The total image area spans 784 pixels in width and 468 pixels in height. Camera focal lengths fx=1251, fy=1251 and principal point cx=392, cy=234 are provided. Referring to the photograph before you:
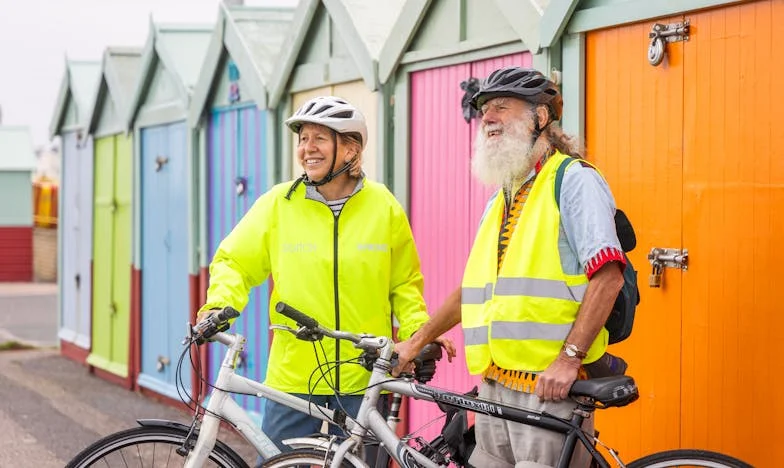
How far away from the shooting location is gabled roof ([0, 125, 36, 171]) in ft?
88.4

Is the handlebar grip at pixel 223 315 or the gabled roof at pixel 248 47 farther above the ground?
the gabled roof at pixel 248 47

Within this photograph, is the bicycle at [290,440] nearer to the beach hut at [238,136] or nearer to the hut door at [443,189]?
the hut door at [443,189]

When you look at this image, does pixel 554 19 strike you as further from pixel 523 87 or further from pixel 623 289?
pixel 623 289

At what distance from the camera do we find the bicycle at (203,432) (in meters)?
4.09

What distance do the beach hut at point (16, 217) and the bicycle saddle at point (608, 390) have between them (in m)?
24.0

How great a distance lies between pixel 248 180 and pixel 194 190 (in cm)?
94

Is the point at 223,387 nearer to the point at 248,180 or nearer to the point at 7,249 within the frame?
the point at 248,180

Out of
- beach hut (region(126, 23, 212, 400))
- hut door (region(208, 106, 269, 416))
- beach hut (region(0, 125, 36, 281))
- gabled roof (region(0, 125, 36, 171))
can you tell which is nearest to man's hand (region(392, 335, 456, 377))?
hut door (region(208, 106, 269, 416))

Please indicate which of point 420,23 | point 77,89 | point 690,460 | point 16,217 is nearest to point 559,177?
point 690,460

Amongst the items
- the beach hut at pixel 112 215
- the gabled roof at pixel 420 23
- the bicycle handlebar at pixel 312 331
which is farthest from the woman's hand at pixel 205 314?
the beach hut at pixel 112 215

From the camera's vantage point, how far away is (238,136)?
8992 mm

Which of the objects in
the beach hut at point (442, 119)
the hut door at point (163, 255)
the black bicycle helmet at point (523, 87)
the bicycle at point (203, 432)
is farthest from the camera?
the hut door at point (163, 255)

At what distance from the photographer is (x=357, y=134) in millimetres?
4562

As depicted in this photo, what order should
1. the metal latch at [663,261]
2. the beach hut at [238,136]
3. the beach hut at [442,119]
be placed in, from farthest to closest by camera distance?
the beach hut at [238,136]
the beach hut at [442,119]
the metal latch at [663,261]
